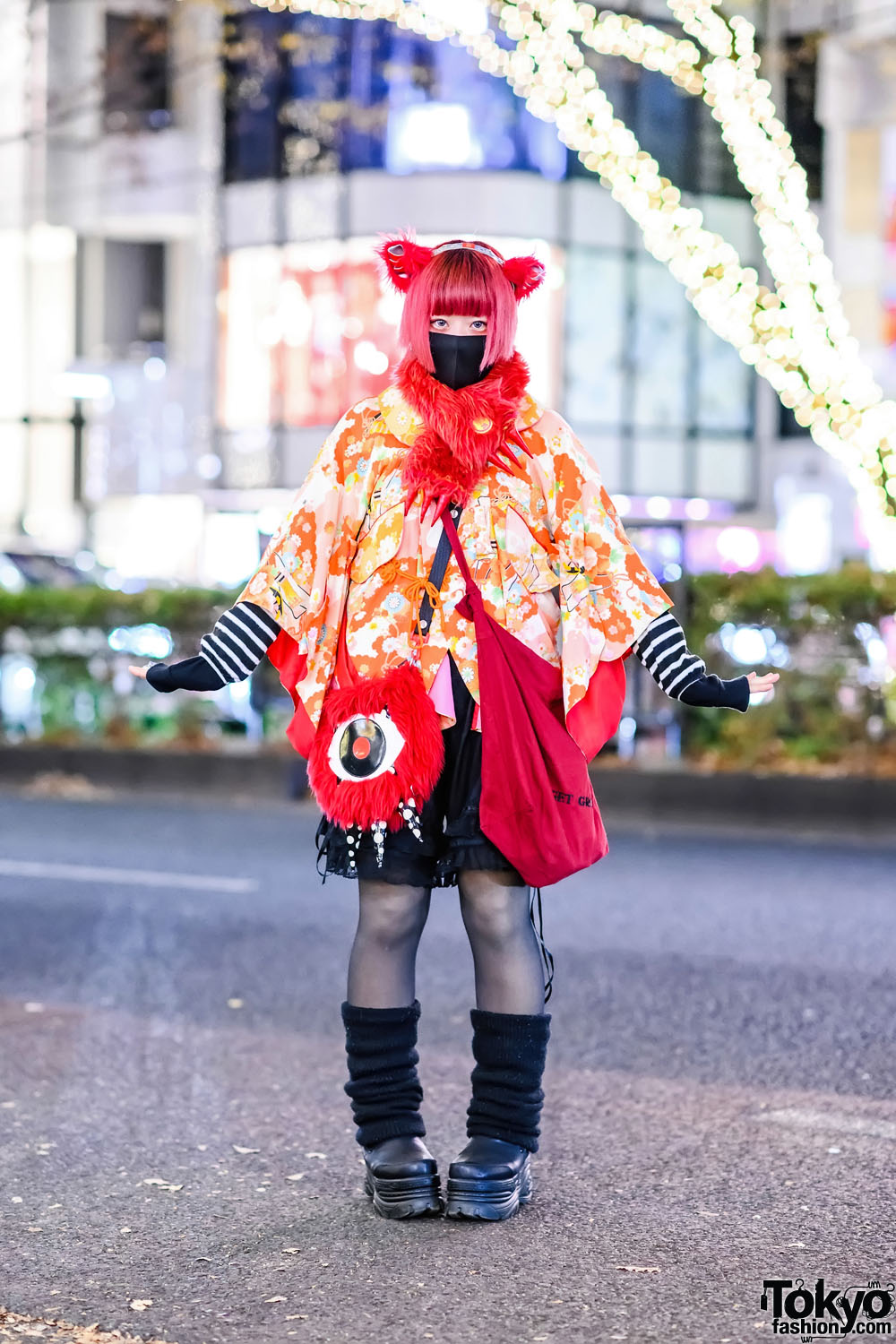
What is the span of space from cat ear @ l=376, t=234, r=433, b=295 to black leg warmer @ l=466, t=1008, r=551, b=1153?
1493mm

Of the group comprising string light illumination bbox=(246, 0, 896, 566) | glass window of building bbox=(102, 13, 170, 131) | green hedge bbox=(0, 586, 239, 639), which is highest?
glass window of building bbox=(102, 13, 170, 131)

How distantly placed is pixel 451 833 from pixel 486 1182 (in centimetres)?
66

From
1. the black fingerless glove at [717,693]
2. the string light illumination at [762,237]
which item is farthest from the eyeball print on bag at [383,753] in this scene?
the string light illumination at [762,237]

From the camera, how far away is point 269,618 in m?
3.76

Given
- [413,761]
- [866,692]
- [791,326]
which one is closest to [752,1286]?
[413,761]

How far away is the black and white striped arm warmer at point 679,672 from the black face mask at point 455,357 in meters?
0.62

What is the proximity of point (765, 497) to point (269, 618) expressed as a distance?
29199 mm

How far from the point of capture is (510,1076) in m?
3.64

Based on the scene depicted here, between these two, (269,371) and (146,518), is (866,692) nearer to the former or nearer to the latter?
(269,371)

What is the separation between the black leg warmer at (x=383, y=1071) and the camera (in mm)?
3658

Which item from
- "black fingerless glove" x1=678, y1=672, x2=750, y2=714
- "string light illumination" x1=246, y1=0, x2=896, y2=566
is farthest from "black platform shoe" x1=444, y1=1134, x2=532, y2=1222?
"string light illumination" x1=246, y1=0, x2=896, y2=566

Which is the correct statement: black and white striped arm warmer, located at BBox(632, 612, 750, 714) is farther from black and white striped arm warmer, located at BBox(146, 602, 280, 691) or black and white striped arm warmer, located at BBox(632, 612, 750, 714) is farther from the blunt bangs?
black and white striped arm warmer, located at BBox(146, 602, 280, 691)

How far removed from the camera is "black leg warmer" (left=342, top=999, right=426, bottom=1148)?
3.66 meters

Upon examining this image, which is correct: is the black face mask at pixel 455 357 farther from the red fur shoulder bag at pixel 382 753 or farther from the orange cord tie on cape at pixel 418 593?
the red fur shoulder bag at pixel 382 753
